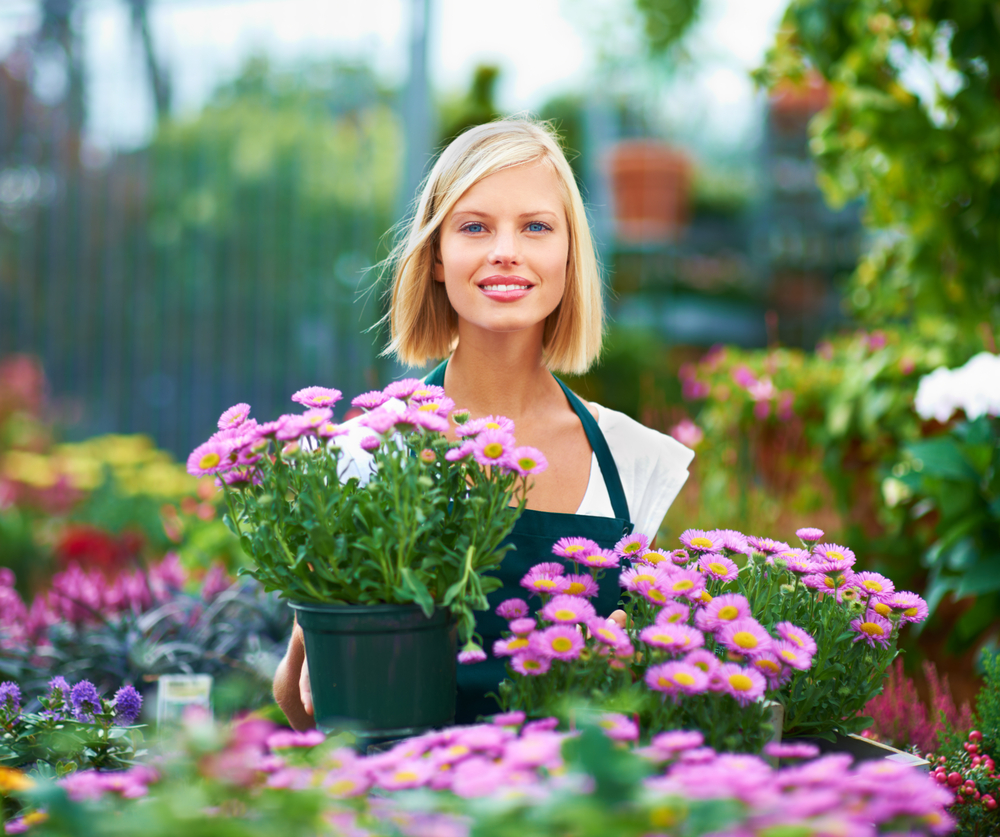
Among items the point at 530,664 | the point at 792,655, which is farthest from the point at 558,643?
the point at 792,655

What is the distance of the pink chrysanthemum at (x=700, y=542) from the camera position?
119 centimetres

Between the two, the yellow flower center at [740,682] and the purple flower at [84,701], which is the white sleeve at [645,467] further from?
the purple flower at [84,701]

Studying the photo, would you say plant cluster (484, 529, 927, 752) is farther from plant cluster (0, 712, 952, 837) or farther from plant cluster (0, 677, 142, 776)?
plant cluster (0, 677, 142, 776)

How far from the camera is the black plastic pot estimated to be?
1044mm

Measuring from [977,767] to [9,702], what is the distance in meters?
1.47

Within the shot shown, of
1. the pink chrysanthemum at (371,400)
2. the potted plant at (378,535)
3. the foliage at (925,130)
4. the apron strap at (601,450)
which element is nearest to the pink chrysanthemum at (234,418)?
the potted plant at (378,535)

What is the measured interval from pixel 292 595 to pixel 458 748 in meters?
0.35

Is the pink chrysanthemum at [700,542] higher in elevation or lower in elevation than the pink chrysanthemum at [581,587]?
higher

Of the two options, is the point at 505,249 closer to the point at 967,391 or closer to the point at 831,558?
the point at 831,558

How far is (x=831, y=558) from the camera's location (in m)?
1.16

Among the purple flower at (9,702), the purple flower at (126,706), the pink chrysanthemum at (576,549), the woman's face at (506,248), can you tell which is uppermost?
the woman's face at (506,248)

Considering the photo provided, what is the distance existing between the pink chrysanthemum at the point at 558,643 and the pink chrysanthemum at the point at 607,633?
2 centimetres

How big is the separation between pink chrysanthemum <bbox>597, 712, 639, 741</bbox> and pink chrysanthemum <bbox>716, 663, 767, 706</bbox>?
0.15m

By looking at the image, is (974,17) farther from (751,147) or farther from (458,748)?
(751,147)
